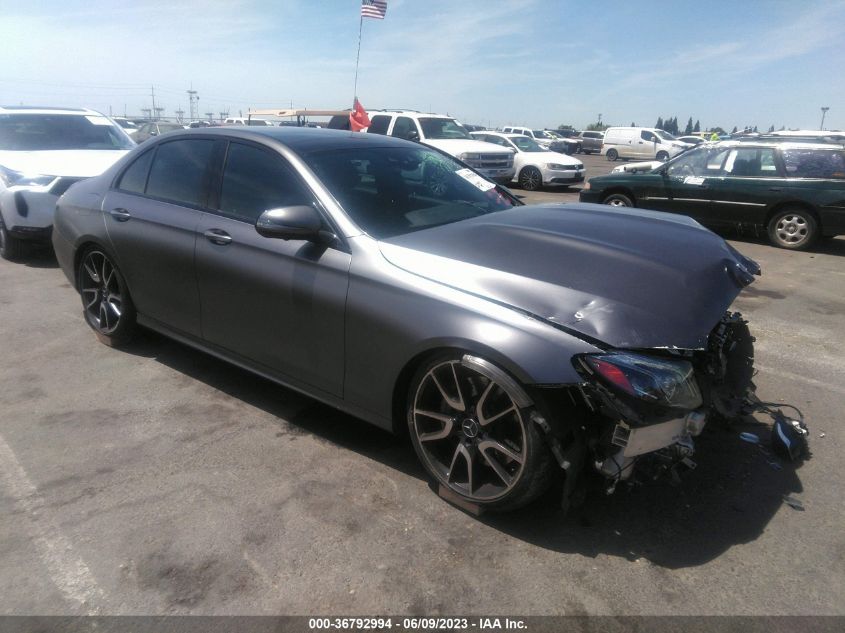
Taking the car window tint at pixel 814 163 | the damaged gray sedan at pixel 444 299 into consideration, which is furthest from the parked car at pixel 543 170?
the damaged gray sedan at pixel 444 299

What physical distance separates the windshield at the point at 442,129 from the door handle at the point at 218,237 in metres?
12.0

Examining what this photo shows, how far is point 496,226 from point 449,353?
916 millimetres

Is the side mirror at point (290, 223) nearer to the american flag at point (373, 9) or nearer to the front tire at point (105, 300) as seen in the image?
the front tire at point (105, 300)

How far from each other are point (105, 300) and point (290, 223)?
2.47 m

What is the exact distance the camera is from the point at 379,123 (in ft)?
50.8

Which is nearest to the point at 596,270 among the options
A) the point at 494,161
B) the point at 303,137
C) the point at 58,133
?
the point at 303,137

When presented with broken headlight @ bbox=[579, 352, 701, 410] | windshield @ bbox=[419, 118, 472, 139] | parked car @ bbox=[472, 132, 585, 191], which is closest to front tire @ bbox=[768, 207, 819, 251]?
parked car @ bbox=[472, 132, 585, 191]

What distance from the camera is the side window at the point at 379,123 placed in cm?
1531

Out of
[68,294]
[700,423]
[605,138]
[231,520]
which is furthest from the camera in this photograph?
[605,138]

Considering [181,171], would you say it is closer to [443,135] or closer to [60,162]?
[60,162]

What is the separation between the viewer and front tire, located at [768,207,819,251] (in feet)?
29.6

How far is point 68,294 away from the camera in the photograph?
6199mm

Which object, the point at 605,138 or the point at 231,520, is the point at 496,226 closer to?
the point at 231,520

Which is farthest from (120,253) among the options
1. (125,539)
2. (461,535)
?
(461,535)
